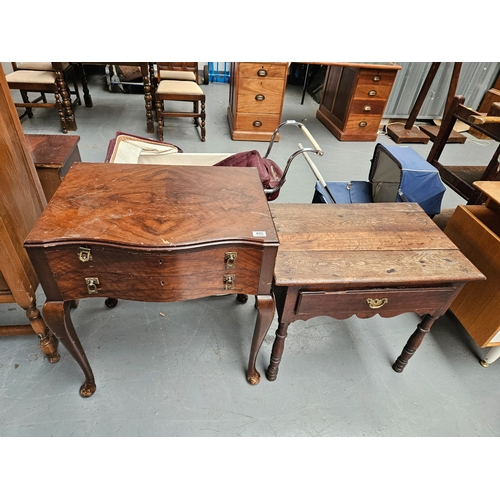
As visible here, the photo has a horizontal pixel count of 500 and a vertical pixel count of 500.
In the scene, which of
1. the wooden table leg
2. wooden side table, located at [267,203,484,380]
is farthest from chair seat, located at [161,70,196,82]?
the wooden table leg

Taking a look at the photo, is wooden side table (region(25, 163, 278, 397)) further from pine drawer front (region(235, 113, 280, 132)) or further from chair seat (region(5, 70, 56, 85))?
pine drawer front (region(235, 113, 280, 132))

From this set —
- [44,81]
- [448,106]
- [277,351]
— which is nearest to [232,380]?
[277,351]

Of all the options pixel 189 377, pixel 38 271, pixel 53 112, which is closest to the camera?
pixel 38 271

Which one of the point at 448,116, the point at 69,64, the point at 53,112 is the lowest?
the point at 53,112

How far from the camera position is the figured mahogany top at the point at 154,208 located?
1029 mm

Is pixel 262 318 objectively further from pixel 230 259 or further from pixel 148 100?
pixel 148 100

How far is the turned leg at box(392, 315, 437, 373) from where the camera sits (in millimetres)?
1489

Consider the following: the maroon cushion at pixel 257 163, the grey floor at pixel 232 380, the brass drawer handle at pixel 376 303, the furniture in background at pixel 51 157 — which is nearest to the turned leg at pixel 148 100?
the furniture in background at pixel 51 157

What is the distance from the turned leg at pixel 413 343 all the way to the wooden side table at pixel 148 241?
0.71 metres

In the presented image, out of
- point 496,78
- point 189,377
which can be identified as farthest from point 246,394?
point 496,78

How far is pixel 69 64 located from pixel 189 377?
3736mm

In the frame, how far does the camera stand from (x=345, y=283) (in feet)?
4.01

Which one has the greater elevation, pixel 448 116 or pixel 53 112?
pixel 448 116

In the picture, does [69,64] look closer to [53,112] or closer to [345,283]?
[53,112]
